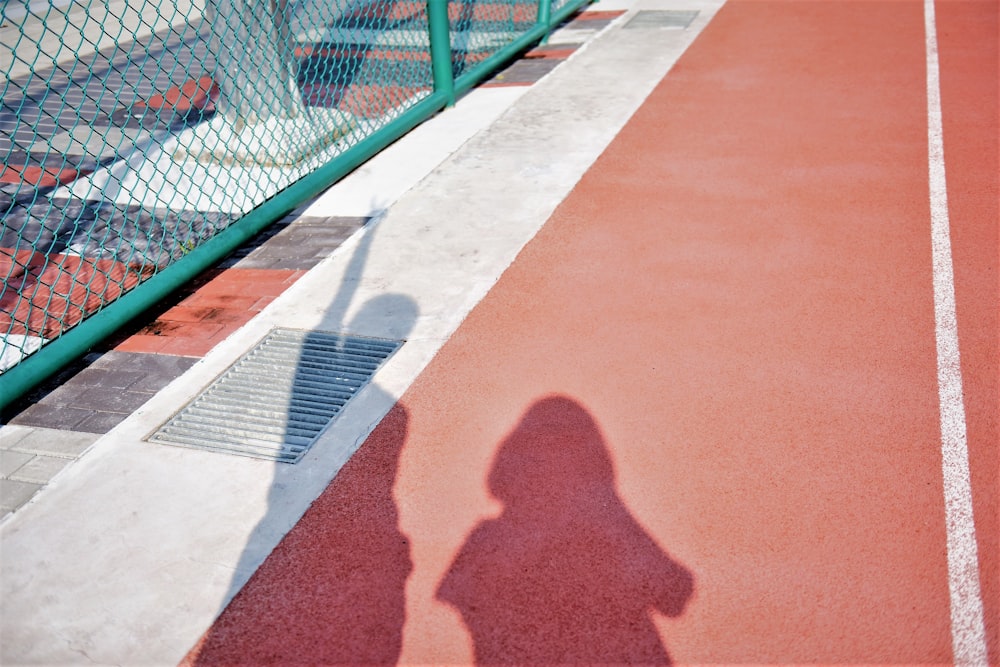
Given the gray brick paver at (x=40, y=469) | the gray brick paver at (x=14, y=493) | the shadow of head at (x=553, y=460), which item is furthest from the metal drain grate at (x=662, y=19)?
the gray brick paver at (x=14, y=493)

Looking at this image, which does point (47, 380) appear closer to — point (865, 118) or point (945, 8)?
point (865, 118)

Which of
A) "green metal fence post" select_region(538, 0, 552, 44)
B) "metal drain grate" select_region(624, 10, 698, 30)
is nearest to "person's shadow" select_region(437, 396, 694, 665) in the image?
"green metal fence post" select_region(538, 0, 552, 44)

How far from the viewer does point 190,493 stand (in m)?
3.31

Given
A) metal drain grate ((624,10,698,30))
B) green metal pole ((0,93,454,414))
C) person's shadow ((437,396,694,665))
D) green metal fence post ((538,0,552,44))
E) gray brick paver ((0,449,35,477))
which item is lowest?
person's shadow ((437,396,694,665))

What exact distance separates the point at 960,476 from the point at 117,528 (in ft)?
10.7

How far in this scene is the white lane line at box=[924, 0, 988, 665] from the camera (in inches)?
103

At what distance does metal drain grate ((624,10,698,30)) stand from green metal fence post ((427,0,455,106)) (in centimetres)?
410

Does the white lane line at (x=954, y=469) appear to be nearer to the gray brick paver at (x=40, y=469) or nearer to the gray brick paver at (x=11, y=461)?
the gray brick paver at (x=40, y=469)

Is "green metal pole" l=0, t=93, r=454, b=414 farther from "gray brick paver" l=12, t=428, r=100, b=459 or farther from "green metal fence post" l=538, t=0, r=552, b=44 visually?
"green metal fence post" l=538, t=0, r=552, b=44

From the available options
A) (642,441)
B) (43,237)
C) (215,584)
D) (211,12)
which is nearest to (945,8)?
(211,12)

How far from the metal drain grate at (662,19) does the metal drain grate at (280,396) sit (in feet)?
27.2

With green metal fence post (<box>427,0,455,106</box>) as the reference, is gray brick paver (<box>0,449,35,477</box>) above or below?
below

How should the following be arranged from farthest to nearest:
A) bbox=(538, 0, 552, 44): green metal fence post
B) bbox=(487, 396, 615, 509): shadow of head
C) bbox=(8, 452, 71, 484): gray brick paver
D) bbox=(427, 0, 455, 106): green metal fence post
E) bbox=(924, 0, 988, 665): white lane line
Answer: bbox=(538, 0, 552, 44): green metal fence post
bbox=(427, 0, 455, 106): green metal fence post
bbox=(8, 452, 71, 484): gray brick paver
bbox=(487, 396, 615, 509): shadow of head
bbox=(924, 0, 988, 665): white lane line

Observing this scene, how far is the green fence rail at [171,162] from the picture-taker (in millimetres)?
4551
